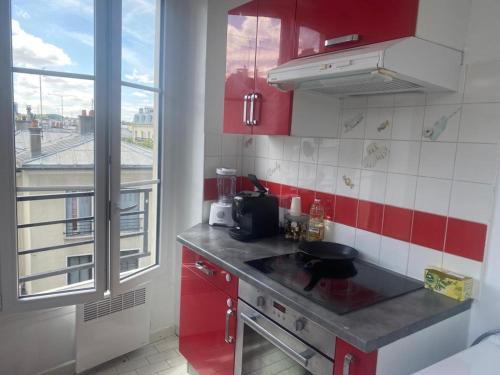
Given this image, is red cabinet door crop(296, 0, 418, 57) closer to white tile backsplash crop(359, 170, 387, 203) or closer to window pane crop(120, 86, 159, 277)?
white tile backsplash crop(359, 170, 387, 203)

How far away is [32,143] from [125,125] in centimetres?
46

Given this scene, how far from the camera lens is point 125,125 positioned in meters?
1.96

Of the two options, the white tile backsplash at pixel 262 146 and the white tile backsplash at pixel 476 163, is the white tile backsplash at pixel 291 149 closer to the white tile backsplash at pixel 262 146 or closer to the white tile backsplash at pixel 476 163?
the white tile backsplash at pixel 262 146

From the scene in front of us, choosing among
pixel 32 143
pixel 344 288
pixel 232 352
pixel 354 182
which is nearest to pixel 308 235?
pixel 354 182

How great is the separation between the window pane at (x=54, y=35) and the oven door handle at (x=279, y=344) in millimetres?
1402

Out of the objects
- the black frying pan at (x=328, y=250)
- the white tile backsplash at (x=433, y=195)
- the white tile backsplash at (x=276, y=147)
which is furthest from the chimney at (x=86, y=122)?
the white tile backsplash at (x=433, y=195)

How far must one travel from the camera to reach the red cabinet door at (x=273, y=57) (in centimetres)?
153

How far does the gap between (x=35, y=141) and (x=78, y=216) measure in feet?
1.41

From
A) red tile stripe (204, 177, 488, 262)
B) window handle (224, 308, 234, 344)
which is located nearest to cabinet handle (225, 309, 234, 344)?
window handle (224, 308, 234, 344)

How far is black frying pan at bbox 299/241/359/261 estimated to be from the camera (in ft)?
5.16

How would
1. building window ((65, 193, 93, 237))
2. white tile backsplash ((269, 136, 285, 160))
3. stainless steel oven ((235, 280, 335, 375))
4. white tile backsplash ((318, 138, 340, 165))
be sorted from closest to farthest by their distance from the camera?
stainless steel oven ((235, 280, 335, 375)), white tile backsplash ((318, 138, 340, 165)), building window ((65, 193, 93, 237)), white tile backsplash ((269, 136, 285, 160))

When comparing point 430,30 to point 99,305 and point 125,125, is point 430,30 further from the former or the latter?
point 99,305

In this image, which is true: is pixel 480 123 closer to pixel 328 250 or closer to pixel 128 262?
pixel 328 250

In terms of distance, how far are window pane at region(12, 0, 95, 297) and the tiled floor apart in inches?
21.4
